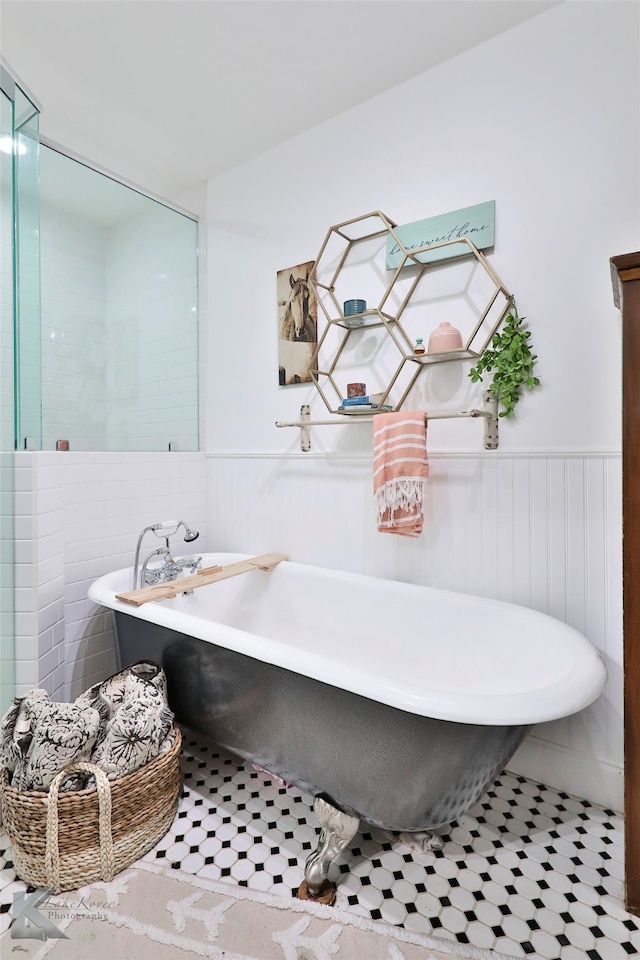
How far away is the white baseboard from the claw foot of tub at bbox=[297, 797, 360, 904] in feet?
2.76

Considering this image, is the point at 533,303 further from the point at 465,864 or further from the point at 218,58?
the point at 465,864

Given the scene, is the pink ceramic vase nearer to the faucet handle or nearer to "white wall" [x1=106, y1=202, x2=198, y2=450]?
the faucet handle

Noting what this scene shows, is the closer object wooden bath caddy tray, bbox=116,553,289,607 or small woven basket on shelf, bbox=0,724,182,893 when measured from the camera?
small woven basket on shelf, bbox=0,724,182,893

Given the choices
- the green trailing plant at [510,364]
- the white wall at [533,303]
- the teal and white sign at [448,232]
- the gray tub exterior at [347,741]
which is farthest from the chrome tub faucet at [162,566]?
the teal and white sign at [448,232]

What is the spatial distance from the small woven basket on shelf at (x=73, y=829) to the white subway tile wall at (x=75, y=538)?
459 millimetres

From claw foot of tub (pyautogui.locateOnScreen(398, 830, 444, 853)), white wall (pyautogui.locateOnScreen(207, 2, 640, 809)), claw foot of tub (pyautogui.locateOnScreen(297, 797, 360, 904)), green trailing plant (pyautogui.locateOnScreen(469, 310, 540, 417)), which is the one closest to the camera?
claw foot of tub (pyautogui.locateOnScreen(297, 797, 360, 904))

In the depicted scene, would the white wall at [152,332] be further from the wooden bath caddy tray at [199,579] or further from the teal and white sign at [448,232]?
the teal and white sign at [448,232]

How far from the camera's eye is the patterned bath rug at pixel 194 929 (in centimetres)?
115

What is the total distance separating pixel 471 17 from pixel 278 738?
243cm

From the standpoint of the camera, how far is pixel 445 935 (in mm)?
1196

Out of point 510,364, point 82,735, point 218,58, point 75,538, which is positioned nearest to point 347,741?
point 82,735

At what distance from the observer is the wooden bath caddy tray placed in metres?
1.75

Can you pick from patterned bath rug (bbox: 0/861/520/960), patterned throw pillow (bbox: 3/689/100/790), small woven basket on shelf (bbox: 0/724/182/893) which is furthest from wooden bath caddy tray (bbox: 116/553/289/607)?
patterned bath rug (bbox: 0/861/520/960)

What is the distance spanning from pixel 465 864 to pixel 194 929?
72 centimetres
